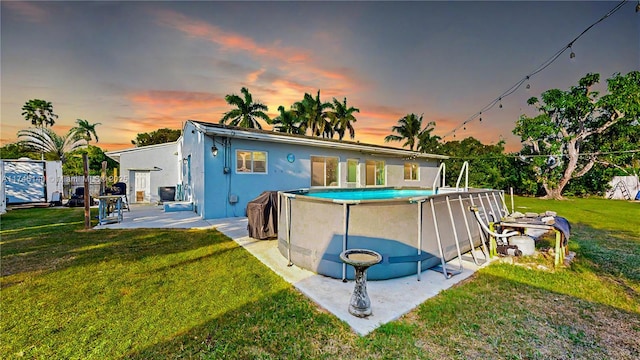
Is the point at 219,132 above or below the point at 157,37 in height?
below

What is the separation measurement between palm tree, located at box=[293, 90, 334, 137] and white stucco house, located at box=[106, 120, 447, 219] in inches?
551

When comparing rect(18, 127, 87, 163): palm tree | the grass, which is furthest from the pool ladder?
rect(18, 127, 87, 163): palm tree

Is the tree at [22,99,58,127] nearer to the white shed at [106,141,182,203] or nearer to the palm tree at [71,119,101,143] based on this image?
the palm tree at [71,119,101,143]

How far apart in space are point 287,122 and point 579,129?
2283 centimetres

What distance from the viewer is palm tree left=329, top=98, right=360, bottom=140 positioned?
90.8 ft

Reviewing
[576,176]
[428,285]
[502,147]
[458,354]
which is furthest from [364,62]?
[576,176]

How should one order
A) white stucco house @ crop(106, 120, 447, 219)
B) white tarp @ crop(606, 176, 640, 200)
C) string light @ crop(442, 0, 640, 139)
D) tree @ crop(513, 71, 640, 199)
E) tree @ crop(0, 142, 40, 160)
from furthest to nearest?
tree @ crop(0, 142, 40, 160)
white tarp @ crop(606, 176, 640, 200)
tree @ crop(513, 71, 640, 199)
white stucco house @ crop(106, 120, 447, 219)
string light @ crop(442, 0, 640, 139)

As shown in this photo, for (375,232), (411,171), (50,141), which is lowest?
(375,232)

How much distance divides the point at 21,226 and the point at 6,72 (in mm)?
5919

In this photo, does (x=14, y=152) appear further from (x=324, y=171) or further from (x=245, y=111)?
(x=324, y=171)

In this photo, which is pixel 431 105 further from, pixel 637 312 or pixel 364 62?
pixel 637 312

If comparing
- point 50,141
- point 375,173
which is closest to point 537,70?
Result: point 375,173

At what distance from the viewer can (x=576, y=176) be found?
15883 mm

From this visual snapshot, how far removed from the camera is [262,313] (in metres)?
2.73
